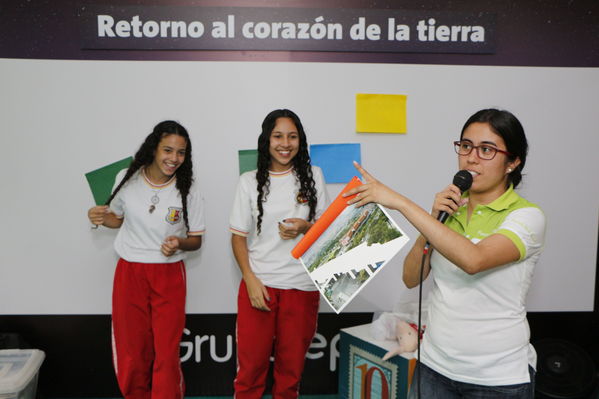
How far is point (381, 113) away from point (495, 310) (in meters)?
1.46

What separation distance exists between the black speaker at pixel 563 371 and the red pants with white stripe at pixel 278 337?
4.42 ft

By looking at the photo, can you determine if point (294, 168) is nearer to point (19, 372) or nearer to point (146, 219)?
point (146, 219)

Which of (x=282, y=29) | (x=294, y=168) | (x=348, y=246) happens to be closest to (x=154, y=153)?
(x=294, y=168)

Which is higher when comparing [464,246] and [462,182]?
[462,182]

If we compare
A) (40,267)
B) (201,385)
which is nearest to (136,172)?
(40,267)

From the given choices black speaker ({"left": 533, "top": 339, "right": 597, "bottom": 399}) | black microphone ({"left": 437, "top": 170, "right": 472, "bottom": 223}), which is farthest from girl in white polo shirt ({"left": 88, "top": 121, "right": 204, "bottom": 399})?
black speaker ({"left": 533, "top": 339, "right": 597, "bottom": 399})

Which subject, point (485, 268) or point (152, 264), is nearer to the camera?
point (485, 268)

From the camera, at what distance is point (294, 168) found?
1.95 meters

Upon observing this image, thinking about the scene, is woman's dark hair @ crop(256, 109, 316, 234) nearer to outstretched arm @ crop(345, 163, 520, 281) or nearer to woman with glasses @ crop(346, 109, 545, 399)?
woman with glasses @ crop(346, 109, 545, 399)

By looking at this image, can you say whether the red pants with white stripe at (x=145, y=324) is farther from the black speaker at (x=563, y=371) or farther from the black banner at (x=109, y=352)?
the black speaker at (x=563, y=371)

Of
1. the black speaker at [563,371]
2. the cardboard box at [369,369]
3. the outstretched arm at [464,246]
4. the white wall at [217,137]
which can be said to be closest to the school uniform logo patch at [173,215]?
the white wall at [217,137]

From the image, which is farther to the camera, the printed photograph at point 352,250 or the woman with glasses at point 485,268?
the printed photograph at point 352,250

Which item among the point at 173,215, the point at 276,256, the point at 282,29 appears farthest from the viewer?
the point at 282,29

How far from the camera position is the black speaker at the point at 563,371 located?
226cm
